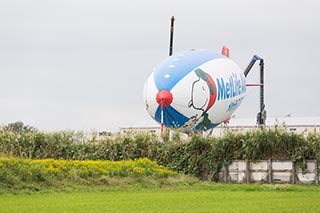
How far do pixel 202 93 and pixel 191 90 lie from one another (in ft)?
2.38

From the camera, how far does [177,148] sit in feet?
104

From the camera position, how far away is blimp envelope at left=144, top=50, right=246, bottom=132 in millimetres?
39969

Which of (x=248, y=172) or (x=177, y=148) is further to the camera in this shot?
(x=177, y=148)

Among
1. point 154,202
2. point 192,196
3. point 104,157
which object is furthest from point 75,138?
point 154,202

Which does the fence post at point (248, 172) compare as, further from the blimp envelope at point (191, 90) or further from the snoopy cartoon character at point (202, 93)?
the snoopy cartoon character at point (202, 93)

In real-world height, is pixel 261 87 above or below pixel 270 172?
above

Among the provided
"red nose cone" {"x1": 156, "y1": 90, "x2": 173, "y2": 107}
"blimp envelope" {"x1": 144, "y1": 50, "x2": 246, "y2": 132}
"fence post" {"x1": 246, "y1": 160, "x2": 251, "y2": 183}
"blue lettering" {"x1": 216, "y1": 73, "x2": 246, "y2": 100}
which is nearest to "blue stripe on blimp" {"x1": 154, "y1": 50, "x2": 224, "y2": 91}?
"blimp envelope" {"x1": 144, "y1": 50, "x2": 246, "y2": 132}

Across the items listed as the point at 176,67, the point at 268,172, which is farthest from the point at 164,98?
the point at 268,172

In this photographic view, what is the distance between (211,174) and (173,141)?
285 centimetres

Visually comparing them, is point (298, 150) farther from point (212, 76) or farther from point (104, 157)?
point (212, 76)

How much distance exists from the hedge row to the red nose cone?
640 centimetres

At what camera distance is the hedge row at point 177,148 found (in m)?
29.0

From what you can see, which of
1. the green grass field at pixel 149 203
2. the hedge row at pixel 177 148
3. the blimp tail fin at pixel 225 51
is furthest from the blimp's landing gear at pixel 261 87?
the green grass field at pixel 149 203

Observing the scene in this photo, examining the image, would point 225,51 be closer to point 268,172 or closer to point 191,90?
point 191,90
